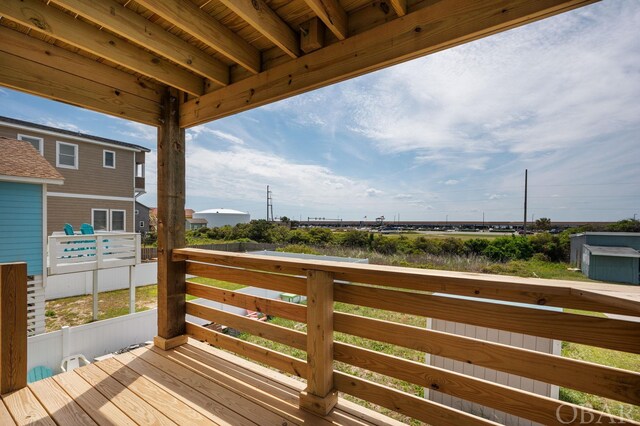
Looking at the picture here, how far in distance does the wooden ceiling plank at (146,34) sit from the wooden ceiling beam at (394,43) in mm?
201

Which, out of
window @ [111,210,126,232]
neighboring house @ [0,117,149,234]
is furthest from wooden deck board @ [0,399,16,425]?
window @ [111,210,126,232]

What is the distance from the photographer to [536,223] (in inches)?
476

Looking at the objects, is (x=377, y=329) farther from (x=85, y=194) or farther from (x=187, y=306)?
(x=85, y=194)

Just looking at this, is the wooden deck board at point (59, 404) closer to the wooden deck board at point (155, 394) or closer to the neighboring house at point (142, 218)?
the wooden deck board at point (155, 394)

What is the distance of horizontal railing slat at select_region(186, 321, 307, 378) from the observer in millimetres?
1755

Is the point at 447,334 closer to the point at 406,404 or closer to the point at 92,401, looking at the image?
the point at 406,404

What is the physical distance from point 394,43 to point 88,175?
12.4m

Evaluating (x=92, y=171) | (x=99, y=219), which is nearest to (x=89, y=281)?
(x=99, y=219)

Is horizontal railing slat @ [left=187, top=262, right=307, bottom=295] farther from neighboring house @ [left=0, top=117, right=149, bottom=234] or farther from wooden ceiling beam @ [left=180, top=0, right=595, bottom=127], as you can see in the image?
neighboring house @ [left=0, top=117, right=149, bottom=234]

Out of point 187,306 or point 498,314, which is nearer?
point 498,314

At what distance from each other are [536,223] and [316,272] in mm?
14022

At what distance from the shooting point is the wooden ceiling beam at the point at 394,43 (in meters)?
1.17

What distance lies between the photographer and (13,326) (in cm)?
169

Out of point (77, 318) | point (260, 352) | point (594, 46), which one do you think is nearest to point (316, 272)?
point (260, 352)
